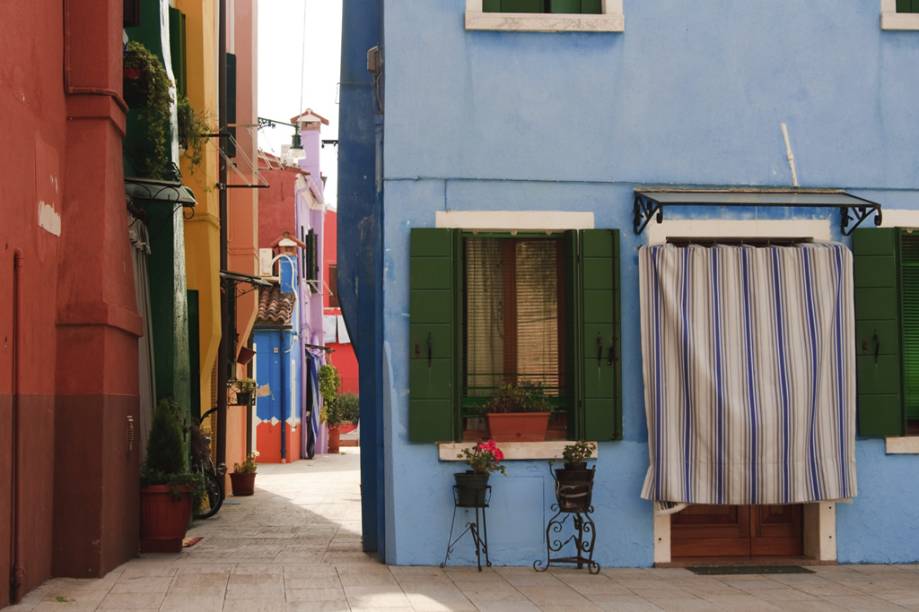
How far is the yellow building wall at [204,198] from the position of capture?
17016 mm

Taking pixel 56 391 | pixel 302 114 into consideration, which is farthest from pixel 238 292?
pixel 302 114

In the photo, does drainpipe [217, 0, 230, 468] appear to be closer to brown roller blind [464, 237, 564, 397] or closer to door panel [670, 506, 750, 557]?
brown roller blind [464, 237, 564, 397]

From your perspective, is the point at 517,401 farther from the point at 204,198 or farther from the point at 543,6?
the point at 204,198

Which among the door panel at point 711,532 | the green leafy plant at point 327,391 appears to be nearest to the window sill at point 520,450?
the door panel at point 711,532

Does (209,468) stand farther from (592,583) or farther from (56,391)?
(592,583)

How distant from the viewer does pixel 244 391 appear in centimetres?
2186

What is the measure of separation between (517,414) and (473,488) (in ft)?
2.60

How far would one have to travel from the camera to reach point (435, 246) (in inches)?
441

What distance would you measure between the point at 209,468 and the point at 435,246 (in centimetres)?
629

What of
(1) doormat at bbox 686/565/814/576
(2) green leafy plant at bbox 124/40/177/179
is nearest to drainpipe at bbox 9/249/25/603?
(2) green leafy plant at bbox 124/40/177/179

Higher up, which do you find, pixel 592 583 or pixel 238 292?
pixel 238 292

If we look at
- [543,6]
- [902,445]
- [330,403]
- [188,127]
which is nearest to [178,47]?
[188,127]

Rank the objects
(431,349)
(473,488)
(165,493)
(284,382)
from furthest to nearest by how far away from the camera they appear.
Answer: (284,382) → (165,493) → (431,349) → (473,488)

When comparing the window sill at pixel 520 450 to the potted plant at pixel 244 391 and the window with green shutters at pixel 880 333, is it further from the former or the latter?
the potted plant at pixel 244 391
